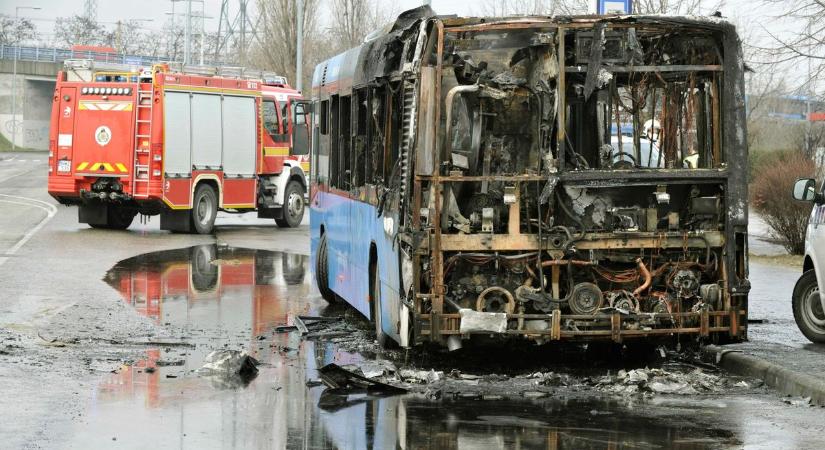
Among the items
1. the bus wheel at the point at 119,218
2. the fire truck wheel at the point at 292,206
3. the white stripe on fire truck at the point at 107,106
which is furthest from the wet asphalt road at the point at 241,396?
the fire truck wheel at the point at 292,206

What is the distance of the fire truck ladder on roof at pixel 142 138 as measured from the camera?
87.6 ft

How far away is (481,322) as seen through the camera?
10.1 meters

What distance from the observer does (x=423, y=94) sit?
10086mm

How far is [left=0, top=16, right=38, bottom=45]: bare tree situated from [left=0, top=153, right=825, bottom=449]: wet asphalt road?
81.1 metres

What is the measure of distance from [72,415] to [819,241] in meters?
6.84

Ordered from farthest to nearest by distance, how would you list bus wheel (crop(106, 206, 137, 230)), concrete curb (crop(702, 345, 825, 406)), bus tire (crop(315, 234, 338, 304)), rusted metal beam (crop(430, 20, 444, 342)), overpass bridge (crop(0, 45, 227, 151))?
1. overpass bridge (crop(0, 45, 227, 151))
2. bus wheel (crop(106, 206, 137, 230))
3. bus tire (crop(315, 234, 338, 304))
4. rusted metal beam (crop(430, 20, 444, 342))
5. concrete curb (crop(702, 345, 825, 406))

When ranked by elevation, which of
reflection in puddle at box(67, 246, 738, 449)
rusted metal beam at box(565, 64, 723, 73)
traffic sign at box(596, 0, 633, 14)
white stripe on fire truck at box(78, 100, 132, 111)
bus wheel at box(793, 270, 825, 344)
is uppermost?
traffic sign at box(596, 0, 633, 14)

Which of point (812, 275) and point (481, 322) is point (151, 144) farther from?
point (481, 322)

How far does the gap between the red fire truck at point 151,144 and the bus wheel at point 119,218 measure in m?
0.02

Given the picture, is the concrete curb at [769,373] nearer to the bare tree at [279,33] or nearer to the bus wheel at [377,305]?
the bus wheel at [377,305]

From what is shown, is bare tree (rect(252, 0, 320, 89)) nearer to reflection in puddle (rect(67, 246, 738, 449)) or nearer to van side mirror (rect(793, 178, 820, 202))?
reflection in puddle (rect(67, 246, 738, 449))

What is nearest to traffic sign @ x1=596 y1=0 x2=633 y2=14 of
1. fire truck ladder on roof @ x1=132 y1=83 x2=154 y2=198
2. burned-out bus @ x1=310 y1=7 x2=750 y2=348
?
burned-out bus @ x1=310 y1=7 x2=750 y2=348

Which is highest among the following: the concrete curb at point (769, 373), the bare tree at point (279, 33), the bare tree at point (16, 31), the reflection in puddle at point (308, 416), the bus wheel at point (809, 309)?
the bare tree at point (16, 31)

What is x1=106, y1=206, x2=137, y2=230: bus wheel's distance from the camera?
1123 inches
